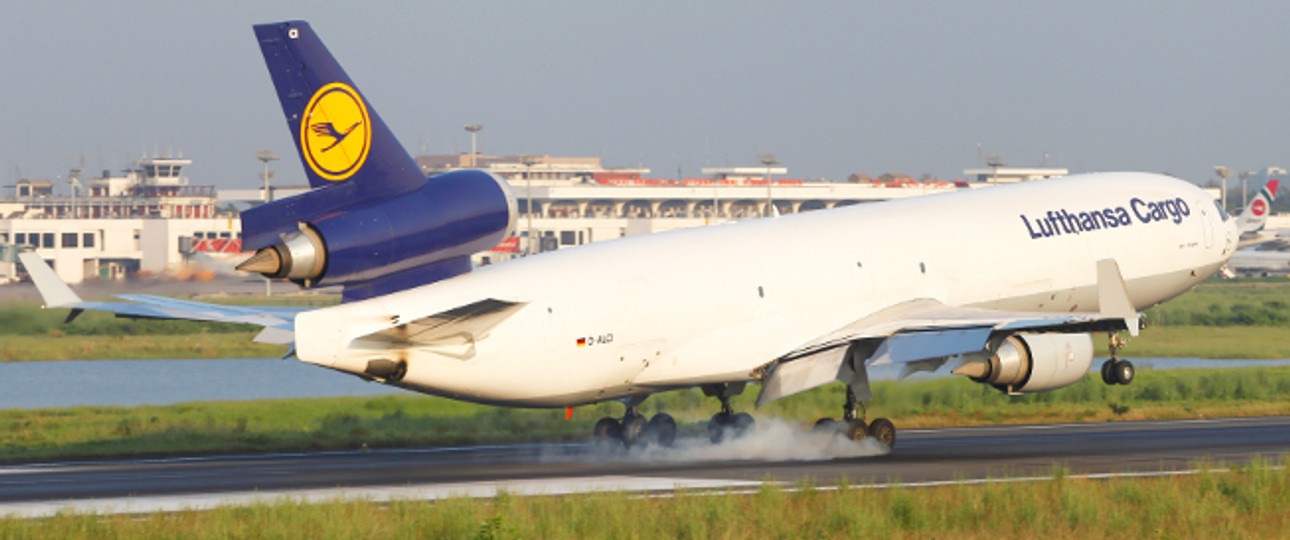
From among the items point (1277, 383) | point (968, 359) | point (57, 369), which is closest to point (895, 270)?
point (968, 359)

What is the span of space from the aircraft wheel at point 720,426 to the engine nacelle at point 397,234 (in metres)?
8.43

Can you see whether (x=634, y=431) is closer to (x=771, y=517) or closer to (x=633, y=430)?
(x=633, y=430)

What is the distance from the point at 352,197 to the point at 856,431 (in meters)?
10.9

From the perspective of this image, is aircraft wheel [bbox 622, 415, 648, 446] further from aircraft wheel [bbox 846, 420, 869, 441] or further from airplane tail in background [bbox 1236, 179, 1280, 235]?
airplane tail in background [bbox 1236, 179, 1280, 235]

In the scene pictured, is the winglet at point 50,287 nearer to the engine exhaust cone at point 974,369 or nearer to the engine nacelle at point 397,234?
the engine nacelle at point 397,234

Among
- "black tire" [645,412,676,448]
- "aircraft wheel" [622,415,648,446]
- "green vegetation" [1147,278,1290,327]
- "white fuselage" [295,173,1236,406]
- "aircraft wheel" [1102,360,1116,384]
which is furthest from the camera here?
"green vegetation" [1147,278,1290,327]

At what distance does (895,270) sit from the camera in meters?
35.7

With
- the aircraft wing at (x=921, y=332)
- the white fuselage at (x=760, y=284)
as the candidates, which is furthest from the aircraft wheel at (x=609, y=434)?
the aircraft wing at (x=921, y=332)

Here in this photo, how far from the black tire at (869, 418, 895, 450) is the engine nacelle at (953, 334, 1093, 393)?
1574 mm

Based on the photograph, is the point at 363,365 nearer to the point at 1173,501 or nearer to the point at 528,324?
the point at 528,324

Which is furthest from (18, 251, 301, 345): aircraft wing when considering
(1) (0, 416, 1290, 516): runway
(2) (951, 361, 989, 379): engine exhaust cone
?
(2) (951, 361, 989, 379): engine exhaust cone

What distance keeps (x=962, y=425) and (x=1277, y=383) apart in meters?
11.4

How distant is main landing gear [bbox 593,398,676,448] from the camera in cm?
3506

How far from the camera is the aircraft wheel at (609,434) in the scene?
35156 mm
